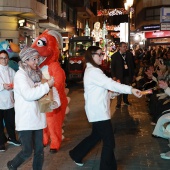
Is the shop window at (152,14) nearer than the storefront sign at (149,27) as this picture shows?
No

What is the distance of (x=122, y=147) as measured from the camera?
20.8ft

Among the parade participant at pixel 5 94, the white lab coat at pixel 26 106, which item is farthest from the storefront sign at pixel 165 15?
the white lab coat at pixel 26 106

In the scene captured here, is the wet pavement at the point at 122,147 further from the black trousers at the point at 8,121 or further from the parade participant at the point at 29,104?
the parade participant at the point at 29,104

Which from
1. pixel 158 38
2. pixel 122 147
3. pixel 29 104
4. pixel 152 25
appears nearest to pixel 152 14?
pixel 152 25

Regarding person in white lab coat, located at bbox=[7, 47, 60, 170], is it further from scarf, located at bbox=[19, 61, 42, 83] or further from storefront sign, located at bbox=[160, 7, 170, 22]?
storefront sign, located at bbox=[160, 7, 170, 22]

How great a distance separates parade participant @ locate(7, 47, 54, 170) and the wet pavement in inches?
45.3

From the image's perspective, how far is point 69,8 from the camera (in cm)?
3375

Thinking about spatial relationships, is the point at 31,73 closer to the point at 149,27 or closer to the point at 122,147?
the point at 122,147

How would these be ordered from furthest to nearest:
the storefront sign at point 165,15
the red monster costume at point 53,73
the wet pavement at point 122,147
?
the storefront sign at point 165,15 < the red monster costume at point 53,73 < the wet pavement at point 122,147

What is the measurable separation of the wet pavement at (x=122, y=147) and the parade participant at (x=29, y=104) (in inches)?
45.3

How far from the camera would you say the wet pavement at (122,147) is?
539cm

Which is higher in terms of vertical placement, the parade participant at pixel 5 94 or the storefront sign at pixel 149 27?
the storefront sign at pixel 149 27

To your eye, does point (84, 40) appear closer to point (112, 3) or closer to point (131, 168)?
point (131, 168)

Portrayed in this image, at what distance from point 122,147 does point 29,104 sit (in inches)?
109
